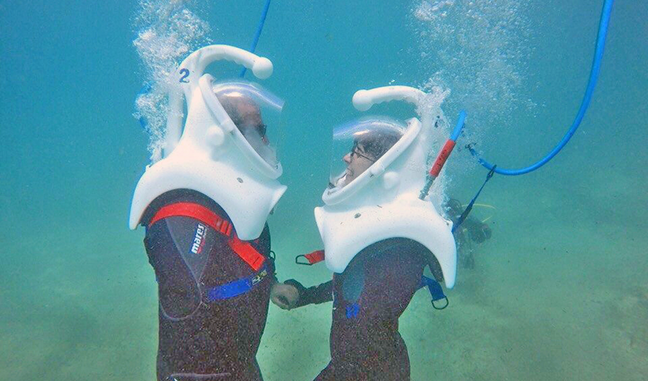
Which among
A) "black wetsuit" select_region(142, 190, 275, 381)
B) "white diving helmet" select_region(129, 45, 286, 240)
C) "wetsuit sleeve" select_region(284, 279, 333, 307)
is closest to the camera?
"black wetsuit" select_region(142, 190, 275, 381)

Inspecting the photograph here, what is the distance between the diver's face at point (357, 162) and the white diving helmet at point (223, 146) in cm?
58

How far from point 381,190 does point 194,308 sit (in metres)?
1.52

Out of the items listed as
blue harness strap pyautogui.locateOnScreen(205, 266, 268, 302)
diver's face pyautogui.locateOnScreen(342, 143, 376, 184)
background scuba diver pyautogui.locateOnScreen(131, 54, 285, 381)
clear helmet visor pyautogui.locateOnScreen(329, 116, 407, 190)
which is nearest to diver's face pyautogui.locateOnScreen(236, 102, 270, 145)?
background scuba diver pyautogui.locateOnScreen(131, 54, 285, 381)

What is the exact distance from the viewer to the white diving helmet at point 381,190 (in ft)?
8.18

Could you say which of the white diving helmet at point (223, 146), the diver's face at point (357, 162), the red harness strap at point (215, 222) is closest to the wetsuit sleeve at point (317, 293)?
the red harness strap at point (215, 222)

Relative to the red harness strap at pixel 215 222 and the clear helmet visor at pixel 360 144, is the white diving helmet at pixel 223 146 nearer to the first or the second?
the red harness strap at pixel 215 222

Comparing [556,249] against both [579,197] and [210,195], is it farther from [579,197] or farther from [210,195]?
[210,195]

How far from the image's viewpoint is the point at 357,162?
9.80 ft

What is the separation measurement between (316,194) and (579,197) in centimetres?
1052

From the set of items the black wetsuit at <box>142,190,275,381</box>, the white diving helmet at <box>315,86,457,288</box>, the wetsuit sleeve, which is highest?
the white diving helmet at <box>315,86,457,288</box>

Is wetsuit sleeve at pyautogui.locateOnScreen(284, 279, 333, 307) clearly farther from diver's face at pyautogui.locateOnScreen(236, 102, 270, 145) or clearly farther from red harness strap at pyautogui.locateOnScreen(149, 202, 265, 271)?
diver's face at pyautogui.locateOnScreen(236, 102, 270, 145)

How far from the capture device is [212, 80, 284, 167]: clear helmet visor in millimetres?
3033

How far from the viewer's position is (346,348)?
2539 mm

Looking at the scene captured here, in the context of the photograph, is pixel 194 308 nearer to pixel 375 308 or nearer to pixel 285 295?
pixel 285 295
